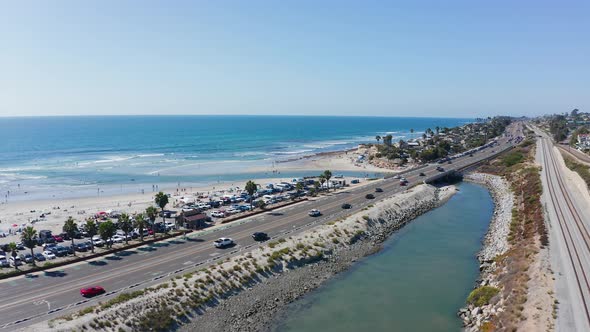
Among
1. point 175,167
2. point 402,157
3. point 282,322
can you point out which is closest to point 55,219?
point 282,322

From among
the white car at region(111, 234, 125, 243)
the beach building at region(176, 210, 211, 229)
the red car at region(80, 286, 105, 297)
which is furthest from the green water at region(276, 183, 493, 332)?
the white car at region(111, 234, 125, 243)

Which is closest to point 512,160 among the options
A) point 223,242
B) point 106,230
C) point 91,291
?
point 223,242

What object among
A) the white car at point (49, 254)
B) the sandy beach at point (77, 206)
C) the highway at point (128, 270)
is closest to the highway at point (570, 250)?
the highway at point (128, 270)

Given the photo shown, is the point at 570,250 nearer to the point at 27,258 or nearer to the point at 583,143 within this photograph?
the point at 27,258

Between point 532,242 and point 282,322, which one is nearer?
point 282,322

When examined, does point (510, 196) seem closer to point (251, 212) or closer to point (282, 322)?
point (251, 212)

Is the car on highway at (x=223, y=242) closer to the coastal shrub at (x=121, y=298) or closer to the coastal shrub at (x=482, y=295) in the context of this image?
the coastal shrub at (x=121, y=298)

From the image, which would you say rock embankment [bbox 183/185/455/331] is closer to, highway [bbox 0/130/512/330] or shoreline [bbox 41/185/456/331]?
shoreline [bbox 41/185/456/331]
